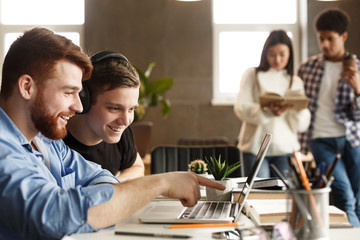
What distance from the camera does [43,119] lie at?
3.98 ft

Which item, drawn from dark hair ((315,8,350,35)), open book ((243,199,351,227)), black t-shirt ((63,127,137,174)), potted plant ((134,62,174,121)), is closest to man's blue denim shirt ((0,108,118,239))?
open book ((243,199,351,227))

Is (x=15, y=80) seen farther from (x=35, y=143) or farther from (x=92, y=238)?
(x=92, y=238)

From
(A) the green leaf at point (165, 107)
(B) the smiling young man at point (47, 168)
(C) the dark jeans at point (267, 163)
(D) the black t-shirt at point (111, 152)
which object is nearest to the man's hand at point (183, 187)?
(B) the smiling young man at point (47, 168)

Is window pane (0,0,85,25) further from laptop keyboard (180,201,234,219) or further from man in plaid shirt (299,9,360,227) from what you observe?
laptop keyboard (180,201,234,219)

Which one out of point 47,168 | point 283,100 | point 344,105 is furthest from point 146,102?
point 47,168

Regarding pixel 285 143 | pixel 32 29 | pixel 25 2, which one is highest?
pixel 25 2

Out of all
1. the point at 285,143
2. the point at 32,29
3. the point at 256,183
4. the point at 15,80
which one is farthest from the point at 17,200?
the point at 285,143

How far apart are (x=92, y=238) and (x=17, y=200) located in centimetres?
19

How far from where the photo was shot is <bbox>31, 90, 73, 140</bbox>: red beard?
1.20m

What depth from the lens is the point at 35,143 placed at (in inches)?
53.7

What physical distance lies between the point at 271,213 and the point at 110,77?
0.86 metres

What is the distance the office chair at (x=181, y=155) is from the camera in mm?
2566

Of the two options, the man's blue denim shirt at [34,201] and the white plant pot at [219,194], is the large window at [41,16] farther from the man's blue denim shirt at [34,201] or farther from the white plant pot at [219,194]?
the man's blue denim shirt at [34,201]

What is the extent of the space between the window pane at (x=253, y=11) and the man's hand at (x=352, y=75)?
2.36 metres
